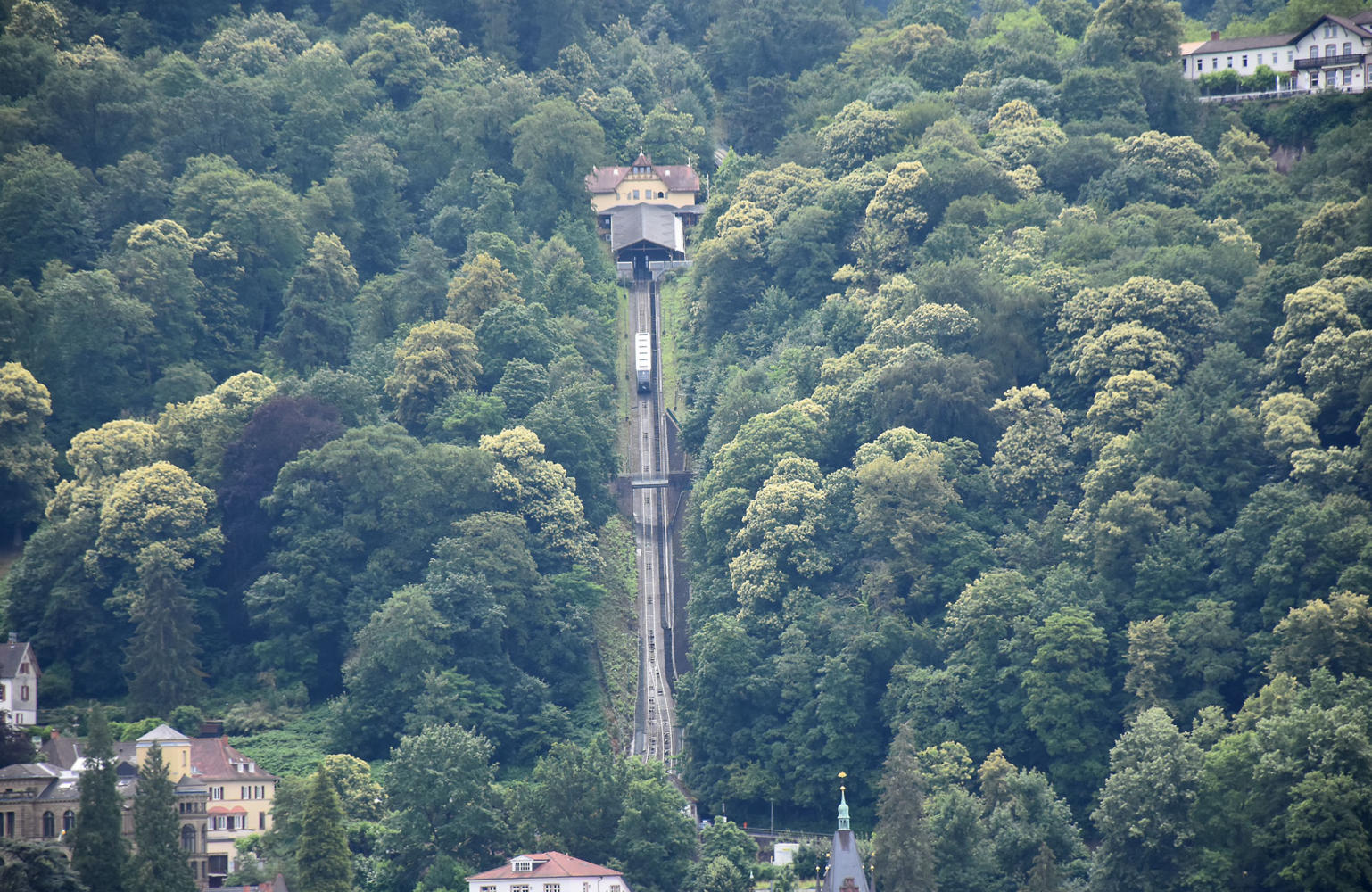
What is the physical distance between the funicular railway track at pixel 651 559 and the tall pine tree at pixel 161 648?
1907cm

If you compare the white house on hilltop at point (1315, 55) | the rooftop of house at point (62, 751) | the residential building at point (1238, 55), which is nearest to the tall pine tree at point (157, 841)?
the rooftop of house at point (62, 751)

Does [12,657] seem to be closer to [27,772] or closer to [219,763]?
[27,772]

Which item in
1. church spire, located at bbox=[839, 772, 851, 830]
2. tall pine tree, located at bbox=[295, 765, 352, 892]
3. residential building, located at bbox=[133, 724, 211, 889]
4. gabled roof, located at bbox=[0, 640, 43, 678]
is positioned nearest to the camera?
tall pine tree, located at bbox=[295, 765, 352, 892]

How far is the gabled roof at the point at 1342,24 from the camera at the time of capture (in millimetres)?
126375

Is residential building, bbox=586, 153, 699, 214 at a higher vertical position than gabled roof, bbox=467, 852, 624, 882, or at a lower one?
higher

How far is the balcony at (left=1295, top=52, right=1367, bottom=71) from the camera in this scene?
126812mm

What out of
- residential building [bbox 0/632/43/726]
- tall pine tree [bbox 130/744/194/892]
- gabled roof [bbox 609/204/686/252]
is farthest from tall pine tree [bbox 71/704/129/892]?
gabled roof [bbox 609/204/686/252]

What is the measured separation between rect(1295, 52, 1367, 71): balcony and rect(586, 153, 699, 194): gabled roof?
35.2m

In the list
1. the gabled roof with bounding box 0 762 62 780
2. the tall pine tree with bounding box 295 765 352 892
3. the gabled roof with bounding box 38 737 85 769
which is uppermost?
the gabled roof with bounding box 38 737 85 769

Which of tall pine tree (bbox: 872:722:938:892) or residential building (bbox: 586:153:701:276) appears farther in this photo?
residential building (bbox: 586:153:701:276)

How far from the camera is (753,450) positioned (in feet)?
365

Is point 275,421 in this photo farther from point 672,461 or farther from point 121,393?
point 672,461

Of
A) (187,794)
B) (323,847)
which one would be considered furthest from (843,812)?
(187,794)

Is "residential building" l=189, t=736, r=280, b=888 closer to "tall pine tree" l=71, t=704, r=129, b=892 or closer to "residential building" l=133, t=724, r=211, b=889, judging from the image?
"residential building" l=133, t=724, r=211, b=889
